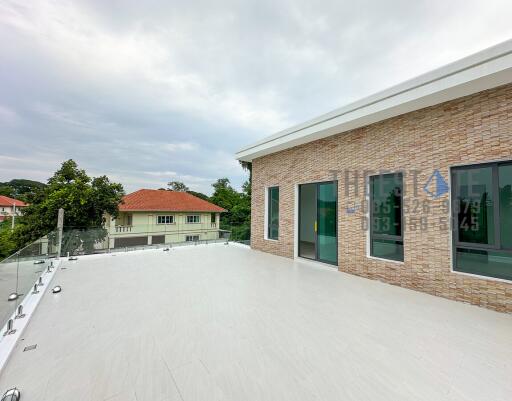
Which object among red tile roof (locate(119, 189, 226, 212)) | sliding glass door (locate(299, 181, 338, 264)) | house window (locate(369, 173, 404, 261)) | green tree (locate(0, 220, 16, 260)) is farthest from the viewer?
red tile roof (locate(119, 189, 226, 212))

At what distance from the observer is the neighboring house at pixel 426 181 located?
3240mm

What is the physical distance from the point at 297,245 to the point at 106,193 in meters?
12.5

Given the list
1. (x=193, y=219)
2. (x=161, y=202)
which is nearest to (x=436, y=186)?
(x=161, y=202)

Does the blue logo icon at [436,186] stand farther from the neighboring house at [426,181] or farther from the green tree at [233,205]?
the green tree at [233,205]

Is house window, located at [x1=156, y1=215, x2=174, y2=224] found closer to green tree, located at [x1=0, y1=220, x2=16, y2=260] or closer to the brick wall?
green tree, located at [x1=0, y1=220, x2=16, y2=260]

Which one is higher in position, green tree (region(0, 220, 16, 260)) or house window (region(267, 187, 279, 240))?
house window (region(267, 187, 279, 240))

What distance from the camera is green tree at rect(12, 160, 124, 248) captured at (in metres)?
11.6

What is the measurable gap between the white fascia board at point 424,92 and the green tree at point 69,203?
12631mm

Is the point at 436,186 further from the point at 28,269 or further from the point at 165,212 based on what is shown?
the point at 165,212

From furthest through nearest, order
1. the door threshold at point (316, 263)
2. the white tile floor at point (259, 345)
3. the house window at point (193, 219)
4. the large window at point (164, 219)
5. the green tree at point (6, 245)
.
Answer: the house window at point (193, 219), the large window at point (164, 219), the green tree at point (6, 245), the door threshold at point (316, 263), the white tile floor at point (259, 345)

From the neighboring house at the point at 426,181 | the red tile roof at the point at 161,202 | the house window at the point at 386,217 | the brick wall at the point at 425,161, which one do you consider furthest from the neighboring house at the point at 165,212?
the house window at the point at 386,217

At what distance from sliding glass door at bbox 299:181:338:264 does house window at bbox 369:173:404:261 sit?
94 centimetres

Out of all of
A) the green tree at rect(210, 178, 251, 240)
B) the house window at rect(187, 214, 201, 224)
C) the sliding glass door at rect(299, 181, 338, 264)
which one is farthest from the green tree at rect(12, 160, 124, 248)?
the sliding glass door at rect(299, 181, 338, 264)

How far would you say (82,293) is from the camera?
3699 mm
